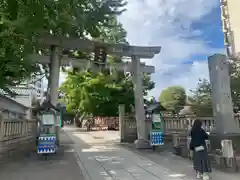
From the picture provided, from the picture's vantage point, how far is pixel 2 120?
791 cm

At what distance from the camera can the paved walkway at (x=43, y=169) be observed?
609 centimetres

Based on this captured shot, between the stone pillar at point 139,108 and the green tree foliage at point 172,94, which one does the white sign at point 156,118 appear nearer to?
the stone pillar at point 139,108

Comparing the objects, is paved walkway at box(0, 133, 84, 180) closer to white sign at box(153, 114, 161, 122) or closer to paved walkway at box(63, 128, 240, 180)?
paved walkway at box(63, 128, 240, 180)

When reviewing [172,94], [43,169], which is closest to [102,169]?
[43,169]

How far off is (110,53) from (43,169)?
22.1ft

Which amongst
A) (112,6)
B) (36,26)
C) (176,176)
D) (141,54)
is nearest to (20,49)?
(36,26)

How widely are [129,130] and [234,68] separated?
8462mm

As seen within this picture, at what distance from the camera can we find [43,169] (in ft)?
23.0

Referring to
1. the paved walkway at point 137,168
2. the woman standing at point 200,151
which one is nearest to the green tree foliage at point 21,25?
the paved walkway at point 137,168

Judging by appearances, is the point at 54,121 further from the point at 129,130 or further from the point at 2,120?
the point at 129,130

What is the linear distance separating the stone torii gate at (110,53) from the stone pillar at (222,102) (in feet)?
13.9

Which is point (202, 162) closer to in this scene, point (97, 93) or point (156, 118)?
point (156, 118)

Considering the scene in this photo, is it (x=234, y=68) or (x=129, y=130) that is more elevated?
(x=234, y=68)

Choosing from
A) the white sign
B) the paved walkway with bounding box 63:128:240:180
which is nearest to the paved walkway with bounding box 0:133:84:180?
the paved walkway with bounding box 63:128:240:180
